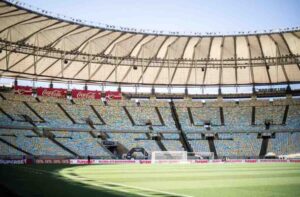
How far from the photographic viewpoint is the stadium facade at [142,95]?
170 ft

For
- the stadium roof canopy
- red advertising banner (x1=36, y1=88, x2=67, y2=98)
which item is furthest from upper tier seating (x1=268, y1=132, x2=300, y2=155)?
red advertising banner (x1=36, y1=88, x2=67, y2=98)

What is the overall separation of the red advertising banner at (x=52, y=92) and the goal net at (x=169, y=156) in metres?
18.7

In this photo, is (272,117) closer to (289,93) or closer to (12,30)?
(289,93)

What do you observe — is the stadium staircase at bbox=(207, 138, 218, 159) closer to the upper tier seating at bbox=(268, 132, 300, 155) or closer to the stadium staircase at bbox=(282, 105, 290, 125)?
the upper tier seating at bbox=(268, 132, 300, 155)

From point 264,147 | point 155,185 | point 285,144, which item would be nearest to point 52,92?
point 264,147

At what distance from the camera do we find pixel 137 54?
195 feet

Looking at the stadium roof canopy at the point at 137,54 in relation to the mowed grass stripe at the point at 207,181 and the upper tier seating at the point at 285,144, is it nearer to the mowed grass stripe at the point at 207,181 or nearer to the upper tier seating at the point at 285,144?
the upper tier seating at the point at 285,144

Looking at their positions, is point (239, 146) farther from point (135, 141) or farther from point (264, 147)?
point (135, 141)

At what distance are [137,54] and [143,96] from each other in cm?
1080

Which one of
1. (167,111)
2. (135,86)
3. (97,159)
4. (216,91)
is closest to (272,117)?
(216,91)

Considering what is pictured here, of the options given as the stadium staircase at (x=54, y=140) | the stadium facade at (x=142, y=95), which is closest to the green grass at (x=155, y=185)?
the stadium facade at (x=142, y=95)

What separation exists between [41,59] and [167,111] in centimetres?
2292

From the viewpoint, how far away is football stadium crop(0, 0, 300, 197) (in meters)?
51.0

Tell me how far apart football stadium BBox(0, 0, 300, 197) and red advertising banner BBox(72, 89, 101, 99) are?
0.17m
